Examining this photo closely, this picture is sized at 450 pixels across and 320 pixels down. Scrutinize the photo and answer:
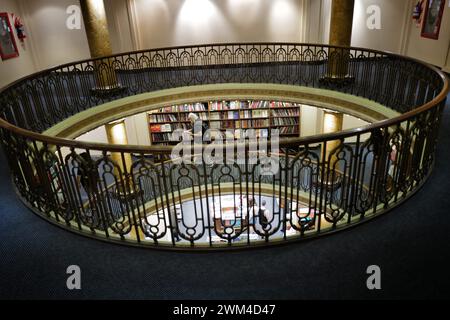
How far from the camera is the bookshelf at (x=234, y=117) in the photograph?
35.0ft

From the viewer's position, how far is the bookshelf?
10672 millimetres

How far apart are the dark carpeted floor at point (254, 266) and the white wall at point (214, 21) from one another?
26.2 ft

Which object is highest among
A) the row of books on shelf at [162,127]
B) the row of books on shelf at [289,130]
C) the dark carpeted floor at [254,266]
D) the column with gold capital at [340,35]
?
the column with gold capital at [340,35]

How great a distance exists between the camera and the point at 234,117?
10.7m

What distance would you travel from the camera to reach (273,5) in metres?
9.86

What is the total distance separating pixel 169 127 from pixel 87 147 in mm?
8375

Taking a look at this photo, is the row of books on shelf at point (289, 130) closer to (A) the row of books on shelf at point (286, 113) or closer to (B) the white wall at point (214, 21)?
(A) the row of books on shelf at point (286, 113)

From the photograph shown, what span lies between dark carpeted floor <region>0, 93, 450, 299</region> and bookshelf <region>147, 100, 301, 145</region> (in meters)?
7.60

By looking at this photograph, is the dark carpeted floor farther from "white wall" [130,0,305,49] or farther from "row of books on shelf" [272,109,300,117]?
"white wall" [130,0,305,49]

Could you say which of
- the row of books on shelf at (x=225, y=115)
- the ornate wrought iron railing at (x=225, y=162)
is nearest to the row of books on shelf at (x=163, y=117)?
the row of books on shelf at (x=225, y=115)

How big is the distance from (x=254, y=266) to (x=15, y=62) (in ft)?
32.0

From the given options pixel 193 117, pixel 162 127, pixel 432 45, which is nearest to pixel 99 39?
pixel 193 117

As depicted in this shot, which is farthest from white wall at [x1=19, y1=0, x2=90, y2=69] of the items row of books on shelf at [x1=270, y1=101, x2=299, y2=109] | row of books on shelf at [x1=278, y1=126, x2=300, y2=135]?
row of books on shelf at [x1=278, y1=126, x2=300, y2=135]
